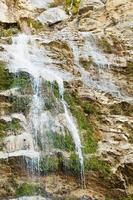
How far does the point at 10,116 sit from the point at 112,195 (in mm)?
3223

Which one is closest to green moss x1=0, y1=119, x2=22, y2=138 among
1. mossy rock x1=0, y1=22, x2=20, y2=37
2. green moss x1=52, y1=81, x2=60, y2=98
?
green moss x1=52, y1=81, x2=60, y2=98

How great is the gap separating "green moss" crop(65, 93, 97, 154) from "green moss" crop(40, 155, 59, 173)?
1.02 metres

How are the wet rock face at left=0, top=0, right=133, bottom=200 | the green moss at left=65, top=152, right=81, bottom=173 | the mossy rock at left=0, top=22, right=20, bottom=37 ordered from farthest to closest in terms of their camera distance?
1. the mossy rock at left=0, top=22, right=20, bottom=37
2. the green moss at left=65, top=152, right=81, bottom=173
3. the wet rock face at left=0, top=0, right=133, bottom=200

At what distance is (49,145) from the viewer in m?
11.4

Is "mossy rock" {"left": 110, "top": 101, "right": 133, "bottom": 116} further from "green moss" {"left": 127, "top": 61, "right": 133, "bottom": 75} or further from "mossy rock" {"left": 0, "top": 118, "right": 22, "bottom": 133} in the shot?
"mossy rock" {"left": 0, "top": 118, "right": 22, "bottom": 133}

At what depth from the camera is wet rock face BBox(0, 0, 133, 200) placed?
10.8 metres

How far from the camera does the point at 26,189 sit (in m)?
10.5

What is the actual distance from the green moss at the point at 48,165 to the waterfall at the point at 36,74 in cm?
42

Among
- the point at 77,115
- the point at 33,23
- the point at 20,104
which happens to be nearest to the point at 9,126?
the point at 20,104

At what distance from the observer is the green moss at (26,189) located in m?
10.4

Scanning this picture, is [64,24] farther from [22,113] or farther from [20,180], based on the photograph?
[20,180]

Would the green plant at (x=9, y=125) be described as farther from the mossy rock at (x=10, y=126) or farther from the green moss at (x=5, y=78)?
the green moss at (x=5, y=78)

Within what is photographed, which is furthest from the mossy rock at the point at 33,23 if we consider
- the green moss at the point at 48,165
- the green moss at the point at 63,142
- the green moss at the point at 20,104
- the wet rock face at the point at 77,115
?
the green moss at the point at 48,165

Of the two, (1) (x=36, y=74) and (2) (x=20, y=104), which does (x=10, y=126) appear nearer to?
(2) (x=20, y=104)
